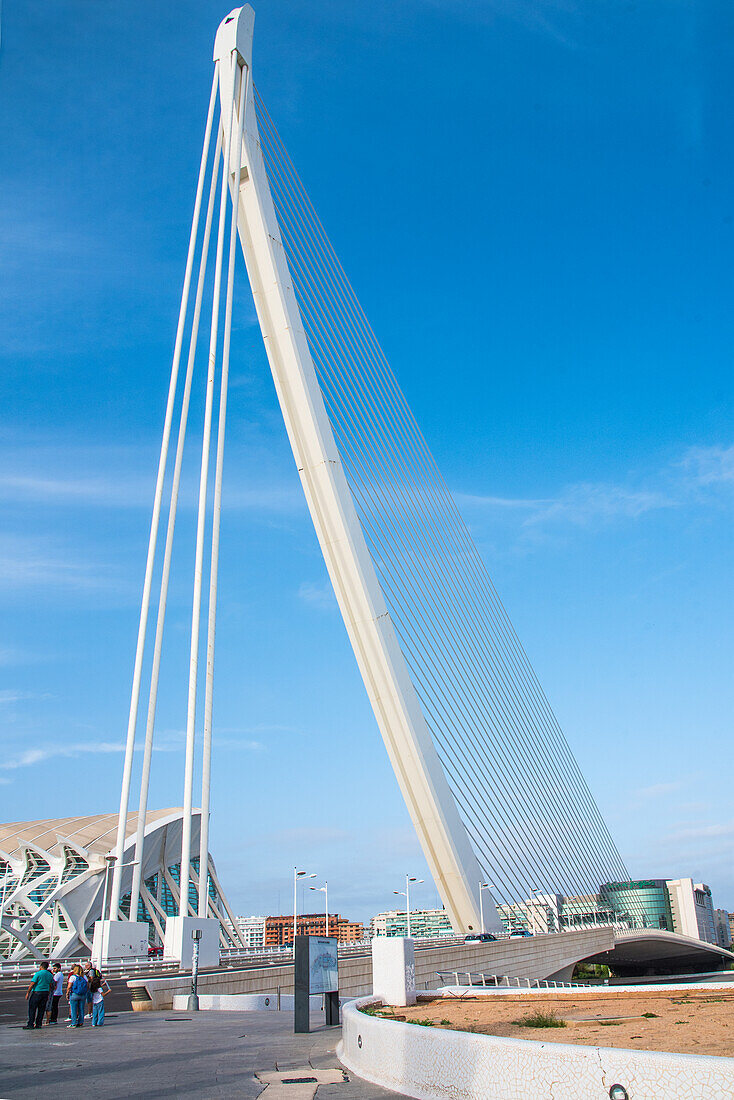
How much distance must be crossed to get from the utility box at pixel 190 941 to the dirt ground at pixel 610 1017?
10580 millimetres

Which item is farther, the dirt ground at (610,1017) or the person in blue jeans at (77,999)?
the person in blue jeans at (77,999)

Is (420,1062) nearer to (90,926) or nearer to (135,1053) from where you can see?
(135,1053)

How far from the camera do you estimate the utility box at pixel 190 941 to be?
62.7ft

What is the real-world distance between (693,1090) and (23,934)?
48035mm

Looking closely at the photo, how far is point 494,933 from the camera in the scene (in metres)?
22.9

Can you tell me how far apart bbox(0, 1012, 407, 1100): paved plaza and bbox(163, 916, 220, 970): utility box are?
679 centimetres

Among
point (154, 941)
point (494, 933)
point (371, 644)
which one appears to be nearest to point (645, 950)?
point (154, 941)

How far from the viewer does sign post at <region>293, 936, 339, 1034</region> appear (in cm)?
1020

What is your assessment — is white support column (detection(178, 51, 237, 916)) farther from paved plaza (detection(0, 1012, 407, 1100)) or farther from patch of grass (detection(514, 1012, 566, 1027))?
patch of grass (detection(514, 1012, 566, 1027))

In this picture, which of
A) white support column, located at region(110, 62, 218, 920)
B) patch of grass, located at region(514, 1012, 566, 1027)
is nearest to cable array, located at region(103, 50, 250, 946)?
white support column, located at region(110, 62, 218, 920)

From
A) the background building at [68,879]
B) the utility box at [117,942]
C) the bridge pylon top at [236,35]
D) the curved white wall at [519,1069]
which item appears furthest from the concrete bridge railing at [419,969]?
the bridge pylon top at [236,35]

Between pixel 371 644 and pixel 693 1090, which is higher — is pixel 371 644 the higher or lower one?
the higher one

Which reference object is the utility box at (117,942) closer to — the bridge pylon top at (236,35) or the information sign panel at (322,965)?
the information sign panel at (322,965)

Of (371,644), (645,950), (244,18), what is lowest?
(645,950)
